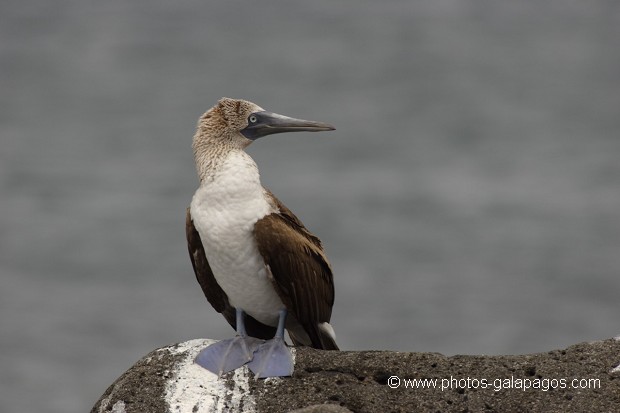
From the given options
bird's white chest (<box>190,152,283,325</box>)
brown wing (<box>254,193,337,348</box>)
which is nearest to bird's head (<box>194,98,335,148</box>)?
bird's white chest (<box>190,152,283,325</box>)

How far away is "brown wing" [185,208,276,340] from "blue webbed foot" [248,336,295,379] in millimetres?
974

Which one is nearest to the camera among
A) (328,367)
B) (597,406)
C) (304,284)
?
(597,406)

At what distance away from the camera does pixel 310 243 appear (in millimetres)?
11055

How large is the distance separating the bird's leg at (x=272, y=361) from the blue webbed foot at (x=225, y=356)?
0.31 ft

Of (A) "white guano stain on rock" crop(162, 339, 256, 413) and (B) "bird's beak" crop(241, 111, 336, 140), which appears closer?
(A) "white guano stain on rock" crop(162, 339, 256, 413)

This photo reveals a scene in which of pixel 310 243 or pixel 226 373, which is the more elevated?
pixel 310 243

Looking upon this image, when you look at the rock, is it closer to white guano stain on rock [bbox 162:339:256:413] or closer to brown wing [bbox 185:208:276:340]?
white guano stain on rock [bbox 162:339:256:413]

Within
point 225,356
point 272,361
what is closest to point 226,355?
point 225,356

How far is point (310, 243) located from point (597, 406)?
2991 mm

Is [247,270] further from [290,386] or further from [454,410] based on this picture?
[454,410]

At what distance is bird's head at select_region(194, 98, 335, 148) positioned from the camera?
36.1ft

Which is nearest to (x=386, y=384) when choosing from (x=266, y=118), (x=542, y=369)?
(x=542, y=369)

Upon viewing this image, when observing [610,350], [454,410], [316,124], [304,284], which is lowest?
[454,410]

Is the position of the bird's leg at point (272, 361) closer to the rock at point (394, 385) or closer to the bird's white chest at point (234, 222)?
the rock at point (394, 385)
